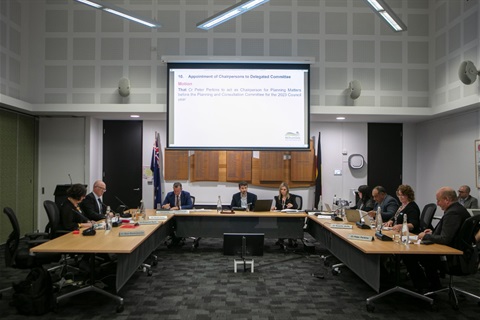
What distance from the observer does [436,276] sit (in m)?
3.89

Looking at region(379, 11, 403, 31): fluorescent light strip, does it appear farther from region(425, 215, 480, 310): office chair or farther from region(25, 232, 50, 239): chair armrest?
region(25, 232, 50, 239): chair armrest

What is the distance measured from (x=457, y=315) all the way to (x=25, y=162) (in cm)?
735

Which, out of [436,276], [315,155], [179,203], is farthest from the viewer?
[315,155]

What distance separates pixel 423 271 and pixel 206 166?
4.77 metres

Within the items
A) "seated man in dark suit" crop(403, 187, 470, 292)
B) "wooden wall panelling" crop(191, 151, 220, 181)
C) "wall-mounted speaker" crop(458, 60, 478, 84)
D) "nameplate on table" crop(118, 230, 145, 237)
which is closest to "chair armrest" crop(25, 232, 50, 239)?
"nameplate on table" crop(118, 230, 145, 237)

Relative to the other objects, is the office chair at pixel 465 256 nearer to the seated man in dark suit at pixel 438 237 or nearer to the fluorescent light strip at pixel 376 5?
the seated man in dark suit at pixel 438 237

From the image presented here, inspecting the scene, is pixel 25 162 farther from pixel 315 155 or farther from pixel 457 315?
pixel 457 315

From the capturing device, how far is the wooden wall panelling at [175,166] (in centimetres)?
774

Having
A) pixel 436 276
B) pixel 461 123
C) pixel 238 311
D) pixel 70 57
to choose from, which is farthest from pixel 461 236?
pixel 70 57

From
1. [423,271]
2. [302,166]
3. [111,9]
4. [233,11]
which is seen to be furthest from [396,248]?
[111,9]

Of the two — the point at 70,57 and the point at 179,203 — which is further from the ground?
the point at 70,57

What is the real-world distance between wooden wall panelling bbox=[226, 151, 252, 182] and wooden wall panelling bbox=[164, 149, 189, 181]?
946 millimetres

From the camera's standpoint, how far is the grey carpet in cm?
338

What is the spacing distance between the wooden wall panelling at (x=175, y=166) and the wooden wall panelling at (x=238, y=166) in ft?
3.10
